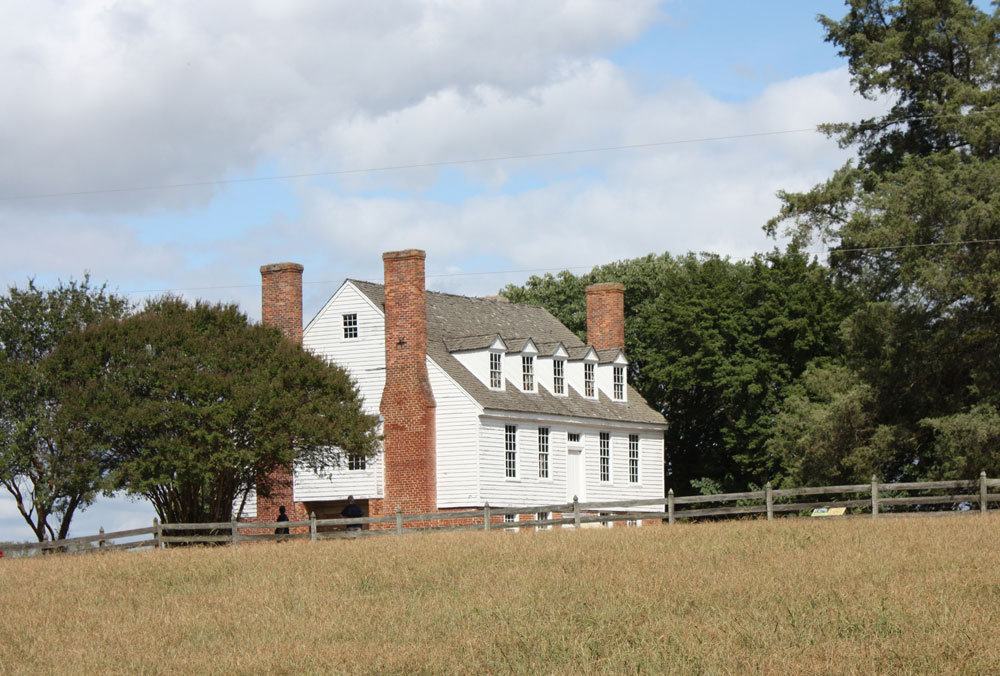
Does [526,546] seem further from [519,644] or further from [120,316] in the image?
[120,316]

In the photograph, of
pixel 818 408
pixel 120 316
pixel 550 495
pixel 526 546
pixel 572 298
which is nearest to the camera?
pixel 526 546

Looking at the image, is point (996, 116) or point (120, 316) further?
point (120, 316)

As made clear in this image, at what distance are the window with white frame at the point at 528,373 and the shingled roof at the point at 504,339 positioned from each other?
15.5 inches

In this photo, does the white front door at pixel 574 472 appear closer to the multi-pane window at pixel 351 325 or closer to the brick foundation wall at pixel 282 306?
the multi-pane window at pixel 351 325

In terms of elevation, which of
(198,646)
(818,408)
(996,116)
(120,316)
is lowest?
(198,646)

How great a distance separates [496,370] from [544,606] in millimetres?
31293

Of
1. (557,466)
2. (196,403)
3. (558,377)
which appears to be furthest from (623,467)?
(196,403)

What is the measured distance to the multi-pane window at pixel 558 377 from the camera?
51.8 m

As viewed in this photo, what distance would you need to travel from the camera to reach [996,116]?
129 ft

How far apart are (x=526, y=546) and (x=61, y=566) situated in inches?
397

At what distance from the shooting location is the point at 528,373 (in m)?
50.3

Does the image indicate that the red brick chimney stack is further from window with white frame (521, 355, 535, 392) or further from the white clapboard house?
window with white frame (521, 355, 535, 392)

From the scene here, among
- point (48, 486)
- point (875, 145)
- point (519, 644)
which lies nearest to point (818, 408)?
point (875, 145)

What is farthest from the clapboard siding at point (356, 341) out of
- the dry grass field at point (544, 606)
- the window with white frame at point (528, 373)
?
the dry grass field at point (544, 606)
